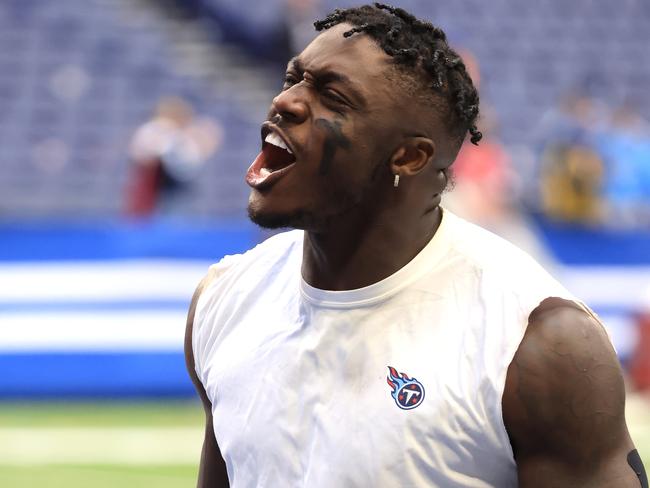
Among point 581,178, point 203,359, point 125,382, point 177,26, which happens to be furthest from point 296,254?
point 177,26

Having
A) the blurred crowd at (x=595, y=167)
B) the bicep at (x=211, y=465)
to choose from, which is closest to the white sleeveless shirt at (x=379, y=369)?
the bicep at (x=211, y=465)

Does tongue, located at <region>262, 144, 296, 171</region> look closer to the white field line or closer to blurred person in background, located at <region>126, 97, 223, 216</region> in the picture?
the white field line

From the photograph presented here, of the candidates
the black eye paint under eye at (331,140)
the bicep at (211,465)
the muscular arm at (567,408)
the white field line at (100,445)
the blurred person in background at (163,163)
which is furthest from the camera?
the blurred person in background at (163,163)

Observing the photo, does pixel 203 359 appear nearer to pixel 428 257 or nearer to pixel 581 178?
pixel 428 257

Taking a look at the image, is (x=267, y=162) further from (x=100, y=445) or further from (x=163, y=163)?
(x=163, y=163)

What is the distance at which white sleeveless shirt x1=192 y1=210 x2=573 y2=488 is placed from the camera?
8.40 ft

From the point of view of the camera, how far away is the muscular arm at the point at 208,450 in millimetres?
3082

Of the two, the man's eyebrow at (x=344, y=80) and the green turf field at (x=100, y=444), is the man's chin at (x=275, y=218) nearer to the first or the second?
the man's eyebrow at (x=344, y=80)

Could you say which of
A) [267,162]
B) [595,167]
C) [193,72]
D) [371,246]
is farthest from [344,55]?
[193,72]

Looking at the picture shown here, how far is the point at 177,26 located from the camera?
1756 centimetres

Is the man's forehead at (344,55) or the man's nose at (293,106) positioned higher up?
the man's forehead at (344,55)

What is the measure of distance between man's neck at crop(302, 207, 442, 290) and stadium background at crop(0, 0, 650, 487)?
15.9 feet

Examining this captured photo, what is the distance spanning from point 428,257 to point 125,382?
7.68 meters

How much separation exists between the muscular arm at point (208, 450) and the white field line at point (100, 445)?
5189 mm
